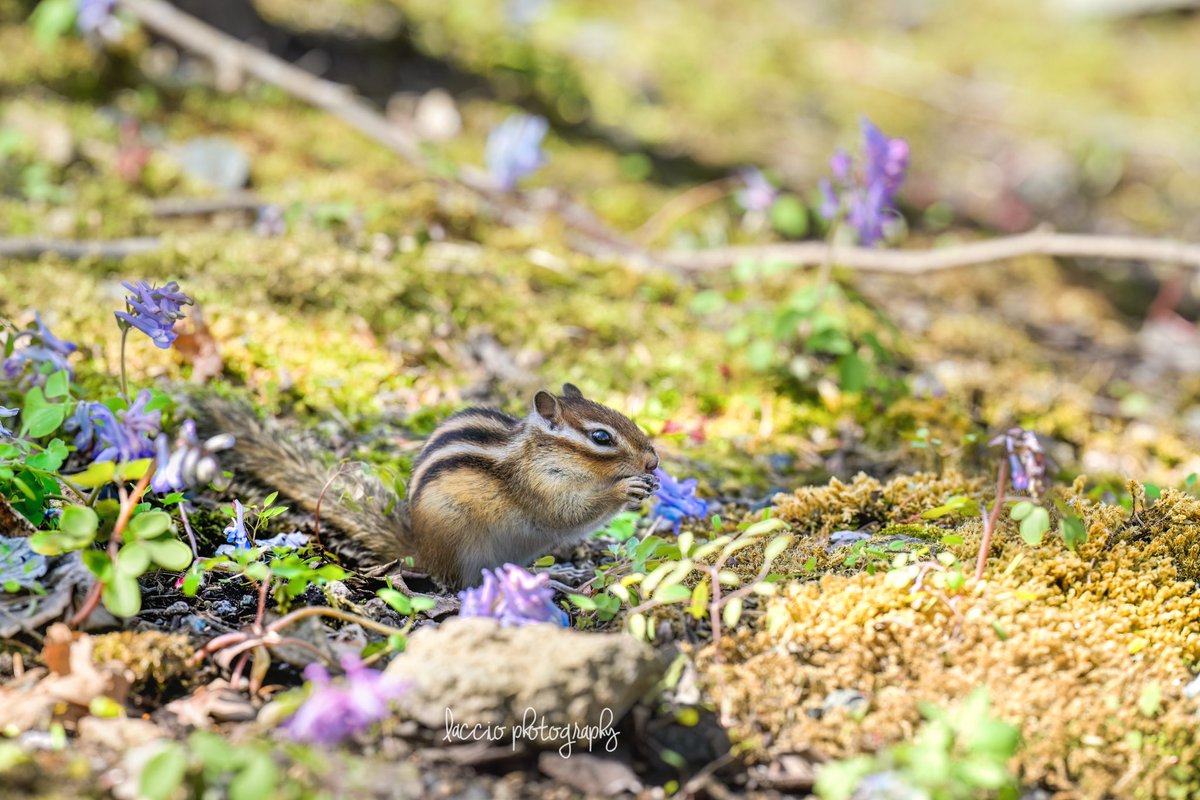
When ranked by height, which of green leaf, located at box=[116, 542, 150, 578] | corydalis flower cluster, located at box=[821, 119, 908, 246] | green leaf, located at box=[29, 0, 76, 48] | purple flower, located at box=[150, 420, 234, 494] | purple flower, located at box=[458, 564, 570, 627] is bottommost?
purple flower, located at box=[458, 564, 570, 627]

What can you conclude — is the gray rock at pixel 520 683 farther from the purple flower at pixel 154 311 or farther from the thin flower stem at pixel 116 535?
the purple flower at pixel 154 311

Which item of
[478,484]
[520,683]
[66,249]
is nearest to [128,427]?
[478,484]

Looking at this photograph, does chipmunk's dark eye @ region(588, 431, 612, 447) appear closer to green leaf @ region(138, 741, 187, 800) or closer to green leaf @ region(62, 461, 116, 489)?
green leaf @ region(62, 461, 116, 489)

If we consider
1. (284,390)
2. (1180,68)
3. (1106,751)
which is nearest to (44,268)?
(284,390)

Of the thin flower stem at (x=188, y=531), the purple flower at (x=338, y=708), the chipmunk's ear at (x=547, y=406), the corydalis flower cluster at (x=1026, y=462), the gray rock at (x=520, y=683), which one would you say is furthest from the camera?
the chipmunk's ear at (x=547, y=406)

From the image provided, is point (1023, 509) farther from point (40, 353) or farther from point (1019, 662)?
point (40, 353)

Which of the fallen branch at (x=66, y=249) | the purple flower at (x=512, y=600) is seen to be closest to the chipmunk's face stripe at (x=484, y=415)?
the purple flower at (x=512, y=600)

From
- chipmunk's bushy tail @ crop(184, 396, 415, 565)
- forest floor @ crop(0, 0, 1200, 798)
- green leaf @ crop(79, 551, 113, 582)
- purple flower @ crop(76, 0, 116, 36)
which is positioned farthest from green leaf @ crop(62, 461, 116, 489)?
purple flower @ crop(76, 0, 116, 36)

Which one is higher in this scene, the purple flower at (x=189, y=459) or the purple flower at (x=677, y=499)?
the purple flower at (x=189, y=459)
